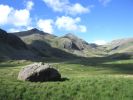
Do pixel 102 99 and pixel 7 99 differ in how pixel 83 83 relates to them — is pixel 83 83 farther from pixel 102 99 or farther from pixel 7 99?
pixel 7 99

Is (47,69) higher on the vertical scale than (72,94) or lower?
higher

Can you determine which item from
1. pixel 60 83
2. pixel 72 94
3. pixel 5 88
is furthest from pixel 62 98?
pixel 5 88

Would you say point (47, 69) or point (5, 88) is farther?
point (47, 69)

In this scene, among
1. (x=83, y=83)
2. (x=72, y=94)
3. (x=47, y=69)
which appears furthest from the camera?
(x=47, y=69)

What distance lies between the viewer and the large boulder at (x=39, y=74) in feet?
149

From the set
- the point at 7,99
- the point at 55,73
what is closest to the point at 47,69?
the point at 55,73

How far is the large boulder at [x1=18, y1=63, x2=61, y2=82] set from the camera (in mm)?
45438

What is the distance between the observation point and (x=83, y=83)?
43.0m

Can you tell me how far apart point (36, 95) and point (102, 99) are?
8.32 m

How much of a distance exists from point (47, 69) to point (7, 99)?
11.1 metres

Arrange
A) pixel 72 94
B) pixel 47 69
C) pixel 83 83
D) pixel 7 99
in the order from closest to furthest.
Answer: pixel 7 99 → pixel 72 94 → pixel 83 83 → pixel 47 69

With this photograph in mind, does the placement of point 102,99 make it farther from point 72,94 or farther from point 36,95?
point 36,95

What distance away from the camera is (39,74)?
151 feet

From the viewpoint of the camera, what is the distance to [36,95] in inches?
1519
